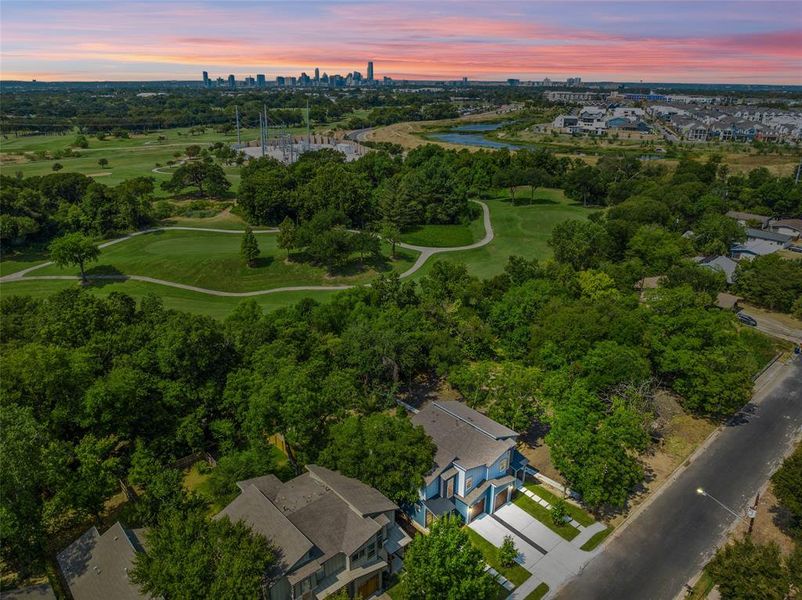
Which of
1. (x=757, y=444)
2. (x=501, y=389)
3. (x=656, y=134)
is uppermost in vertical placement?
(x=656, y=134)

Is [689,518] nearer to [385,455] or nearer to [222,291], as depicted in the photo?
[385,455]

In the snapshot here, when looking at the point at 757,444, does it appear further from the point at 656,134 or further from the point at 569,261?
the point at 656,134

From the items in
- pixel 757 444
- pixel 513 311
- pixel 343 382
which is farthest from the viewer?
pixel 513 311

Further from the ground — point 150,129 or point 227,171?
point 150,129

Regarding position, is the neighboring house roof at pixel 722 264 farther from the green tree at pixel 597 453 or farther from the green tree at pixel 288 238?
the green tree at pixel 288 238

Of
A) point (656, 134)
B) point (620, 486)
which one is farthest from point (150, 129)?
point (620, 486)

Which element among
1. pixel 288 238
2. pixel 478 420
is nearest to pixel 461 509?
pixel 478 420
